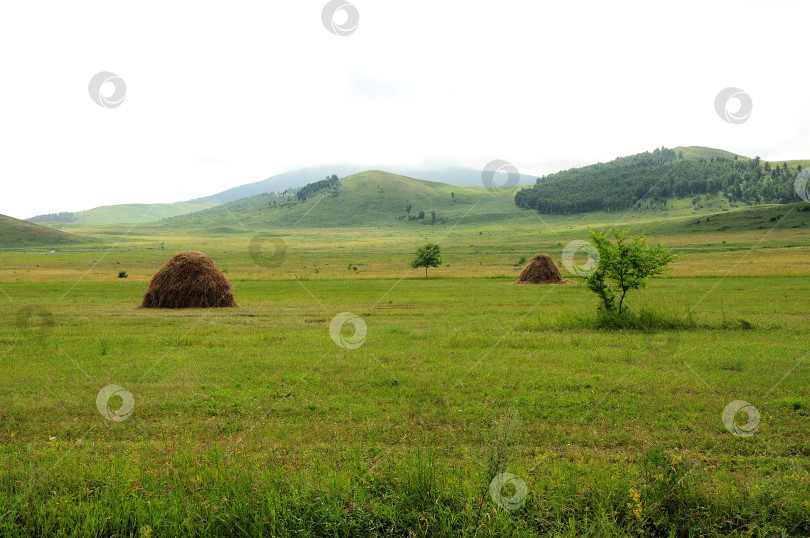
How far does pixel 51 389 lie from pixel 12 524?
293 inches

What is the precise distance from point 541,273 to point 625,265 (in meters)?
25.7

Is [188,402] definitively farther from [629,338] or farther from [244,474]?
[629,338]

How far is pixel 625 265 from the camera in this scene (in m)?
21.3

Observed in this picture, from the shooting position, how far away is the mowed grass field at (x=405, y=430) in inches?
228

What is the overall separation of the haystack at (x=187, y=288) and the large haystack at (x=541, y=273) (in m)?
28.7

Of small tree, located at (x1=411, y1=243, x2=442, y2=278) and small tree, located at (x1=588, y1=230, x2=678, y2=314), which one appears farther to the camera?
small tree, located at (x1=411, y1=243, x2=442, y2=278)

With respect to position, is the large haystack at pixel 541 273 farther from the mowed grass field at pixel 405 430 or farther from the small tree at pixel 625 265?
the mowed grass field at pixel 405 430

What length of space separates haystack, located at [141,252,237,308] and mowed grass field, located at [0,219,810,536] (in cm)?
882

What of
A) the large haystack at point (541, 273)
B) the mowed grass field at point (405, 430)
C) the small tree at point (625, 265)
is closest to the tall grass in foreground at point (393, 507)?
the mowed grass field at point (405, 430)

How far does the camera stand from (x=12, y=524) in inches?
220

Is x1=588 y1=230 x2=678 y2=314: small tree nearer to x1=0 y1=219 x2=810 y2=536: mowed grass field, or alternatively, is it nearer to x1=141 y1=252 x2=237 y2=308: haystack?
x1=0 y1=219 x2=810 y2=536: mowed grass field

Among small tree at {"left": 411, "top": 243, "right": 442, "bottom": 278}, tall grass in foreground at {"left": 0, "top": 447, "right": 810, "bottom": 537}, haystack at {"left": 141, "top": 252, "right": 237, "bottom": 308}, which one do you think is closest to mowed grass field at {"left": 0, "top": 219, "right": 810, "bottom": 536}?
tall grass in foreground at {"left": 0, "top": 447, "right": 810, "bottom": 537}

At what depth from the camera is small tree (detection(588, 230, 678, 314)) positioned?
2108 cm

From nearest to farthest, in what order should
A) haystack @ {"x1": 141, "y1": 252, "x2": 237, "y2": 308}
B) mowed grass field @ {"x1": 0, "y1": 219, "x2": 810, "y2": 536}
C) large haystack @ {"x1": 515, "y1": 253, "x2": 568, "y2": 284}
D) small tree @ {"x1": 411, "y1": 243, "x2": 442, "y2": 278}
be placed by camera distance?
mowed grass field @ {"x1": 0, "y1": 219, "x2": 810, "y2": 536}, haystack @ {"x1": 141, "y1": 252, "x2": 237, "y2": 308}, large haystack @ {"x1": 515, "y1": 253, "x2": 568, "y2": 284}, small tree @ {"x1": 411, "y1": 243, "x2": 442, "y2": 278}
